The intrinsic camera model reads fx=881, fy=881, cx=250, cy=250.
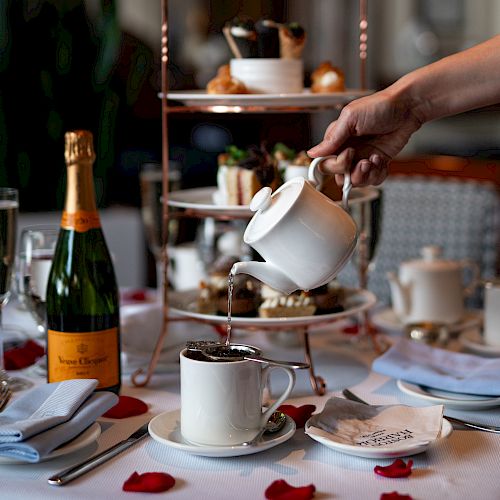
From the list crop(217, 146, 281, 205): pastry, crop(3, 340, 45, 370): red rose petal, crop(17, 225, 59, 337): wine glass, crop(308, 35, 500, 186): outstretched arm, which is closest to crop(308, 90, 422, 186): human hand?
crop(308, 35, 500, 186): outstretched arm

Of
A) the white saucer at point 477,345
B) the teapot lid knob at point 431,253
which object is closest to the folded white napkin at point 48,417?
the white saucer at point 477,345

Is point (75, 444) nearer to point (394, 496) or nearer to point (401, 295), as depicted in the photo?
point (394, 496)

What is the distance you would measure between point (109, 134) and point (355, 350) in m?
2.71

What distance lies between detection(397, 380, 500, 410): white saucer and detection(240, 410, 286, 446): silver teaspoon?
9.5 inches

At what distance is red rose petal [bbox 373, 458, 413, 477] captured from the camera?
38.3 inches

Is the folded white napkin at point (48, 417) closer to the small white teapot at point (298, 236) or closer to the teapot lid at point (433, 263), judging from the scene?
the small white teapot at point (298, 236)

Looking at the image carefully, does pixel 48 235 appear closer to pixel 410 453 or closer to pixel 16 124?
pixel 410 453

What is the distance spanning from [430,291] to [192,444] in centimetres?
79

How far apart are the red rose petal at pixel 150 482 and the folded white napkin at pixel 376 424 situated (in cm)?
19

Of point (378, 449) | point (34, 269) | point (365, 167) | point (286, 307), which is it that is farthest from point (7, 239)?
point (378, 449)

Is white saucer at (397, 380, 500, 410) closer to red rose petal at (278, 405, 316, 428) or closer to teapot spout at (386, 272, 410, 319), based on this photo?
red rose petal at (278, 405, 316, 428)

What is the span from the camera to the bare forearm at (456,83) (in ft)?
4.11

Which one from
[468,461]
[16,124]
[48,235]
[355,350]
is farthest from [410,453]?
[16,124]

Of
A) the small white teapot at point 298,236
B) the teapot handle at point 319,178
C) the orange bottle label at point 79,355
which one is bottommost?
the orange bottle label at point 79,355
